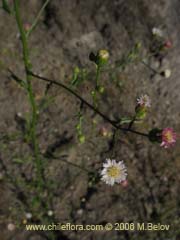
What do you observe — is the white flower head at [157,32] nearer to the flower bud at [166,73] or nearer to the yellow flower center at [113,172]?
the flower bud at [166,73]

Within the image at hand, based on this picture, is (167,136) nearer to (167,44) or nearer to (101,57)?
(101,57)

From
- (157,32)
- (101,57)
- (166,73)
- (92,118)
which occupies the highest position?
(157,32)

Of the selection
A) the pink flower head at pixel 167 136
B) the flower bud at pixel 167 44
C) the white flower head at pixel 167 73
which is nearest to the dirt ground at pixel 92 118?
the white flower head at pixel 167 73

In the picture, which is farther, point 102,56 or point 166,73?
point 166,73

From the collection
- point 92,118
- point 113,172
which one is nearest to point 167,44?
point 92,118

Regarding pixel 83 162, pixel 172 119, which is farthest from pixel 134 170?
pixel 172 119

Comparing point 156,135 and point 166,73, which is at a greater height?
point 166,73

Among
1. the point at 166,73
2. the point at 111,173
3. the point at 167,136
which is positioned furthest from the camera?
the point at 166,73

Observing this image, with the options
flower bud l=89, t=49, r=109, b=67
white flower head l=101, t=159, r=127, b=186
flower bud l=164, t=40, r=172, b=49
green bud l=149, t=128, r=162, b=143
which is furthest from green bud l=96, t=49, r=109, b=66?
flower bud l=164, t=40, r=172, b=49
